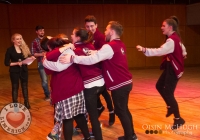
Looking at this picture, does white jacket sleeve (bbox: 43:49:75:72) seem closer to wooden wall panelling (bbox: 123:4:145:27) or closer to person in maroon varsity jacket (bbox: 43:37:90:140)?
person in maroon varsity jacket (bbox: 43:37:90:140)

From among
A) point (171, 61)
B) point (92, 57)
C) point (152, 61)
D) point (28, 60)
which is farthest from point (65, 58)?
point (152, 61)

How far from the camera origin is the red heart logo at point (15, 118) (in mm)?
3062

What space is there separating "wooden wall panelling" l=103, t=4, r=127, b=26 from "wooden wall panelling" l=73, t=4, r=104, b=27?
0.69 feet

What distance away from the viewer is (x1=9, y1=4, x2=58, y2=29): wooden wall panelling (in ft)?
30.3

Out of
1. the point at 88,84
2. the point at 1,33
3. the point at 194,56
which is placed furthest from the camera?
the point at 194,56

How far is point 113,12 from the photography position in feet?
32.5

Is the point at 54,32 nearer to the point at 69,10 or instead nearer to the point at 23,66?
the point at 69,10

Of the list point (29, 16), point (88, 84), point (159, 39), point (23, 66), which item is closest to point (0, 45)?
point (29, 16)

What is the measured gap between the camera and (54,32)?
9.66 metres

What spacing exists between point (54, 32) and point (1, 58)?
226 cm

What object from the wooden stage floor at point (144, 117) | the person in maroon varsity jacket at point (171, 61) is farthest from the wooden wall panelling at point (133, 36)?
the person in maroon varsity jacket at point (171, 61)

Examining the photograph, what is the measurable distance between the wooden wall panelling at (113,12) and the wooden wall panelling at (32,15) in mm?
2017

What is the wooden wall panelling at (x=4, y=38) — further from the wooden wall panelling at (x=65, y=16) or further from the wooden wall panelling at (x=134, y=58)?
the wooden wall panelling at (x=134, y=58)

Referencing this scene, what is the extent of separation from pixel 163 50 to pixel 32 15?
7456 mm
